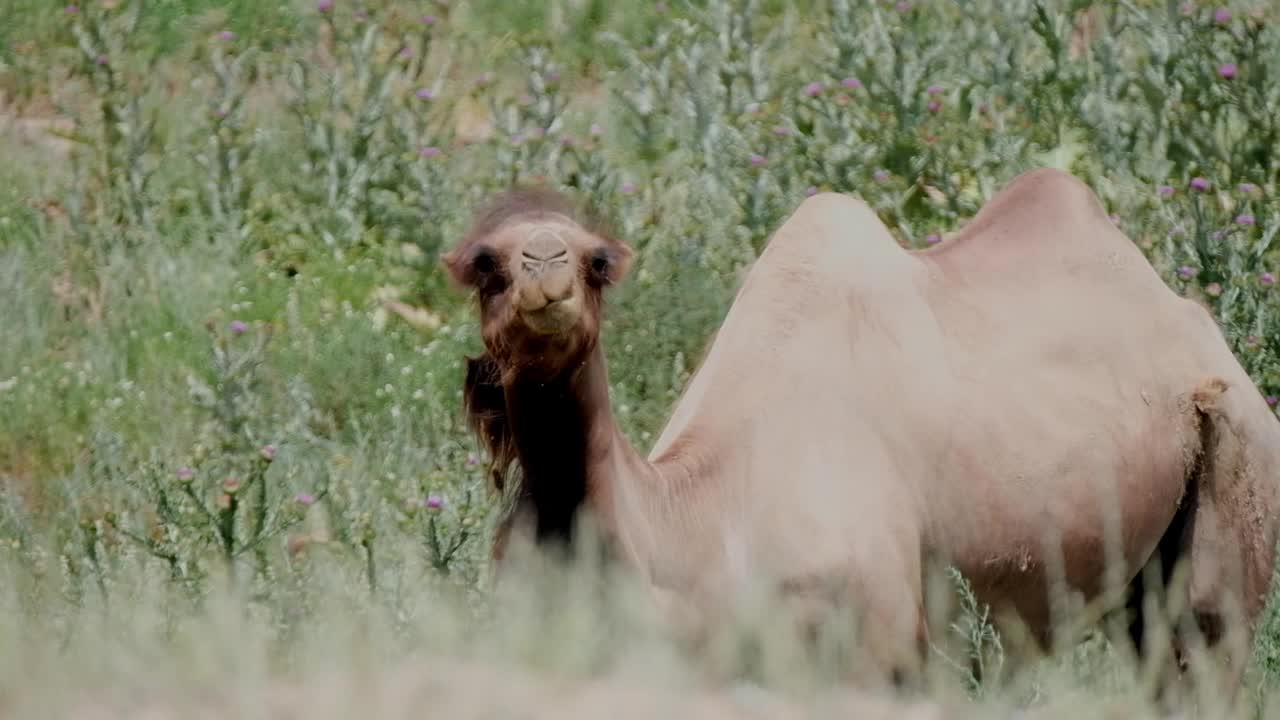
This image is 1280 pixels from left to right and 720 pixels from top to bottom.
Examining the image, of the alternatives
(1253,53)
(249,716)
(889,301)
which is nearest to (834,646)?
(889,301)

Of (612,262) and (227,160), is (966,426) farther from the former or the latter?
(227,160)

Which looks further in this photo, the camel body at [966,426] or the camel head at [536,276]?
the camel body at [966,426]

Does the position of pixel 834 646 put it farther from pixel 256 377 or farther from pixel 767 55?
pixel 767 55

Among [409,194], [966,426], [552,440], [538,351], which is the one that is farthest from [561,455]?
[409,194]

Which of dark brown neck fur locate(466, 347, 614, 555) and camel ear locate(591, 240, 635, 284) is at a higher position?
camel ear locate(591, 240, 635, 284)

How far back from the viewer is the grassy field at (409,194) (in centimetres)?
632

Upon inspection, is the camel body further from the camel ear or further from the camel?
the camel ear

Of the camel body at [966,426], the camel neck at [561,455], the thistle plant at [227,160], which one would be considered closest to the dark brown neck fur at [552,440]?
the camel neck at [561,455]

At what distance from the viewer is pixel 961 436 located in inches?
212

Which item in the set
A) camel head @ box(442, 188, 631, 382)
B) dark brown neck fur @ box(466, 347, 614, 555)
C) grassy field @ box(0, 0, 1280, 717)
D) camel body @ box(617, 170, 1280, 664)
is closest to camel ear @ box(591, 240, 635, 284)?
camel head @ box(442, 188, 631, 382)

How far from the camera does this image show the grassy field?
6.32 m

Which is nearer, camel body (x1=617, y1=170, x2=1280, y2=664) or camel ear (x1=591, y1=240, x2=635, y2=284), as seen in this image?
camel ear (x1=591, y1=240, x2=635, y2=284)

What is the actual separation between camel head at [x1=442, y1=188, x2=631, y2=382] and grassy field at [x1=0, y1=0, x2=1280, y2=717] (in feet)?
2.20

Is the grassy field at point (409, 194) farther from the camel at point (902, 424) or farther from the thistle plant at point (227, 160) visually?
the camel at point (902, 424)
